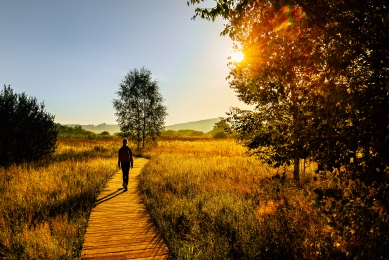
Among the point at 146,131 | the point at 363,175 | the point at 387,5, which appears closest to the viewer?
the point at 387,5

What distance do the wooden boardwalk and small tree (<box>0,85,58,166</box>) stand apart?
10139 millimetres

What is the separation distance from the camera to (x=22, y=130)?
627 inches

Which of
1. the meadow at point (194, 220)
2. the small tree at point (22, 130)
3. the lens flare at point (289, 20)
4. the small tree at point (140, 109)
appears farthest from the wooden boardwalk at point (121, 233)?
the small tree at point (140, 109)

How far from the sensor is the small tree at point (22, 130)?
1402 centimetres

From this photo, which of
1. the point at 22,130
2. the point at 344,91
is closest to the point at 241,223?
the point at 344,91

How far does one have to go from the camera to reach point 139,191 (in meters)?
9.20

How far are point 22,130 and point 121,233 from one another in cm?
1510

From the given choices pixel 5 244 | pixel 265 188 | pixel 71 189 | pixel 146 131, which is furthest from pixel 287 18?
pixel 146 131

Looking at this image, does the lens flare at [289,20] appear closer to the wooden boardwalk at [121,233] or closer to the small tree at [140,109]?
the wooden boardwalk at [121,233]

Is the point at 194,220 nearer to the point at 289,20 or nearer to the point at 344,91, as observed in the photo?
the point at 344,91

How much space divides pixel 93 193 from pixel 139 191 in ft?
5.68

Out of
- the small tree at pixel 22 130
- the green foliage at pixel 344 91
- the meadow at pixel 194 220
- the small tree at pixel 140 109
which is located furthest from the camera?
the small tree at pixel 140 109

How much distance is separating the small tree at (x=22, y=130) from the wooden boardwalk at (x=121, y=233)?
1014 cm

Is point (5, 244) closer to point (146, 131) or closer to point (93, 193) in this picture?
point (93, 193)
